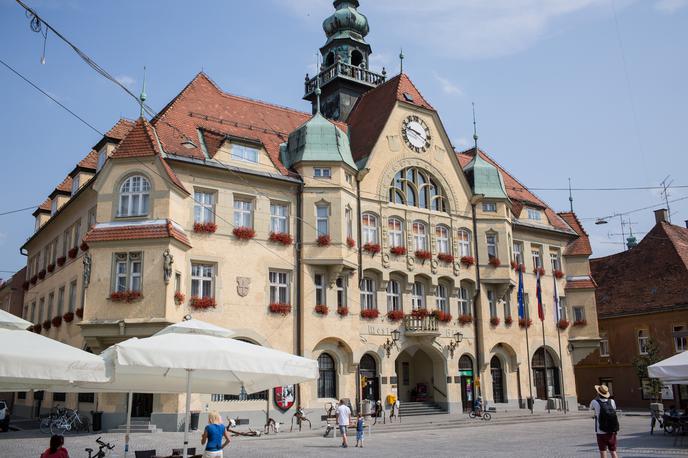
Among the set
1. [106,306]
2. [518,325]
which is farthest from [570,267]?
[106,306]

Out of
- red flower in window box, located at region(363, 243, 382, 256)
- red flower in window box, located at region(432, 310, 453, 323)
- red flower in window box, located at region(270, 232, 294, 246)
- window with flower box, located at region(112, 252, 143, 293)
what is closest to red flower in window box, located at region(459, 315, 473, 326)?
red flower in window box, located at region(432, 310, 453, 323)

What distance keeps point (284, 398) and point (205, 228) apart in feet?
27.7

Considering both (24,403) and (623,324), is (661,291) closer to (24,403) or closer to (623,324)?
(623,324)

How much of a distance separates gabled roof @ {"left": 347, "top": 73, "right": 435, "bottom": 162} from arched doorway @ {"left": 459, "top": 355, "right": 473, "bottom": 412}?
42.4ft

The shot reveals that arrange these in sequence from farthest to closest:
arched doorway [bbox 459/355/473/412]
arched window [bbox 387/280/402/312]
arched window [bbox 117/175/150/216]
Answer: arched doorway [bbox 459/355/473/412]
arched window [bbox 387/280/402/312]
arched window [bbox 117/175/150/216]

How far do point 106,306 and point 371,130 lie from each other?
694 inches

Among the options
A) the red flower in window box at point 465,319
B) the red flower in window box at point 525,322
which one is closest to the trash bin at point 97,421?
the red flower in window box at point 465,319

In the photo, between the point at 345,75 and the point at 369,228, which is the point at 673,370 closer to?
the point at 369,228

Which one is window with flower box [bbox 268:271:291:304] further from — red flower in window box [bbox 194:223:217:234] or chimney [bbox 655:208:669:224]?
chimney [bbox 655:208:669:224]

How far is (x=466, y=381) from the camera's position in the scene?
37.4 m

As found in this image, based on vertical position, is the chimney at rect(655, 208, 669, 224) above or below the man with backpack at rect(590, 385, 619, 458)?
above

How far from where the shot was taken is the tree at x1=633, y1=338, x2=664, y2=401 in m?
42.6

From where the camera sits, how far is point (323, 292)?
3219cm

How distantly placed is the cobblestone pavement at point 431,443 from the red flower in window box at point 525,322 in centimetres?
1036
